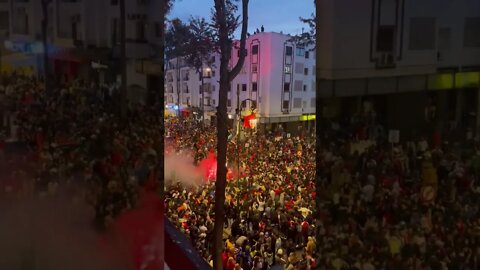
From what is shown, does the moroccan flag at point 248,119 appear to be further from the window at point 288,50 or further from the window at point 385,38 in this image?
the window at point 385,38

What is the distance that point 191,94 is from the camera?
2457 mm

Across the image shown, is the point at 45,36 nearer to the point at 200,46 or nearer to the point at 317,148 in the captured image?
the point at 200,46

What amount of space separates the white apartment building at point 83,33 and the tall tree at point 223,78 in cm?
46

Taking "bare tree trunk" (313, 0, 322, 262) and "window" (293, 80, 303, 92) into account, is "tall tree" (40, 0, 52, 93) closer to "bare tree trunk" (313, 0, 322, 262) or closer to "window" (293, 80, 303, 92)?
"bare tree trunk" (313, 0, 322, 262)

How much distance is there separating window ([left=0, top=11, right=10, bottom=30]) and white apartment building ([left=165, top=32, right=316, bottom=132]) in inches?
31.9

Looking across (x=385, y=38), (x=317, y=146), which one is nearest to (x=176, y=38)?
(x=317, y=146)

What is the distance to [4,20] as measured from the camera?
5.31ft

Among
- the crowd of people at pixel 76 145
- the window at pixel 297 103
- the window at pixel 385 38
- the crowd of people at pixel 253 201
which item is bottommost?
the crowd of people at pixel 253 201

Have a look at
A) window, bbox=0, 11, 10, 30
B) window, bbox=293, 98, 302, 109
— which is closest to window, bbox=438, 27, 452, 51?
window, bbox=293, 98, 302, 109

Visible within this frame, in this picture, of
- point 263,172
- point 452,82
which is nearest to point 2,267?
point 263,172

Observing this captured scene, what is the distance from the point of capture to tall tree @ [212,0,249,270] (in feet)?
7.20

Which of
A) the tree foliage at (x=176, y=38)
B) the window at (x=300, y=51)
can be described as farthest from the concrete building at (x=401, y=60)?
the tree foliage at (x=176, y=38)

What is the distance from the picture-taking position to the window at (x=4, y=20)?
161cm

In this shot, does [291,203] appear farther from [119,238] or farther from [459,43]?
[459,43]
